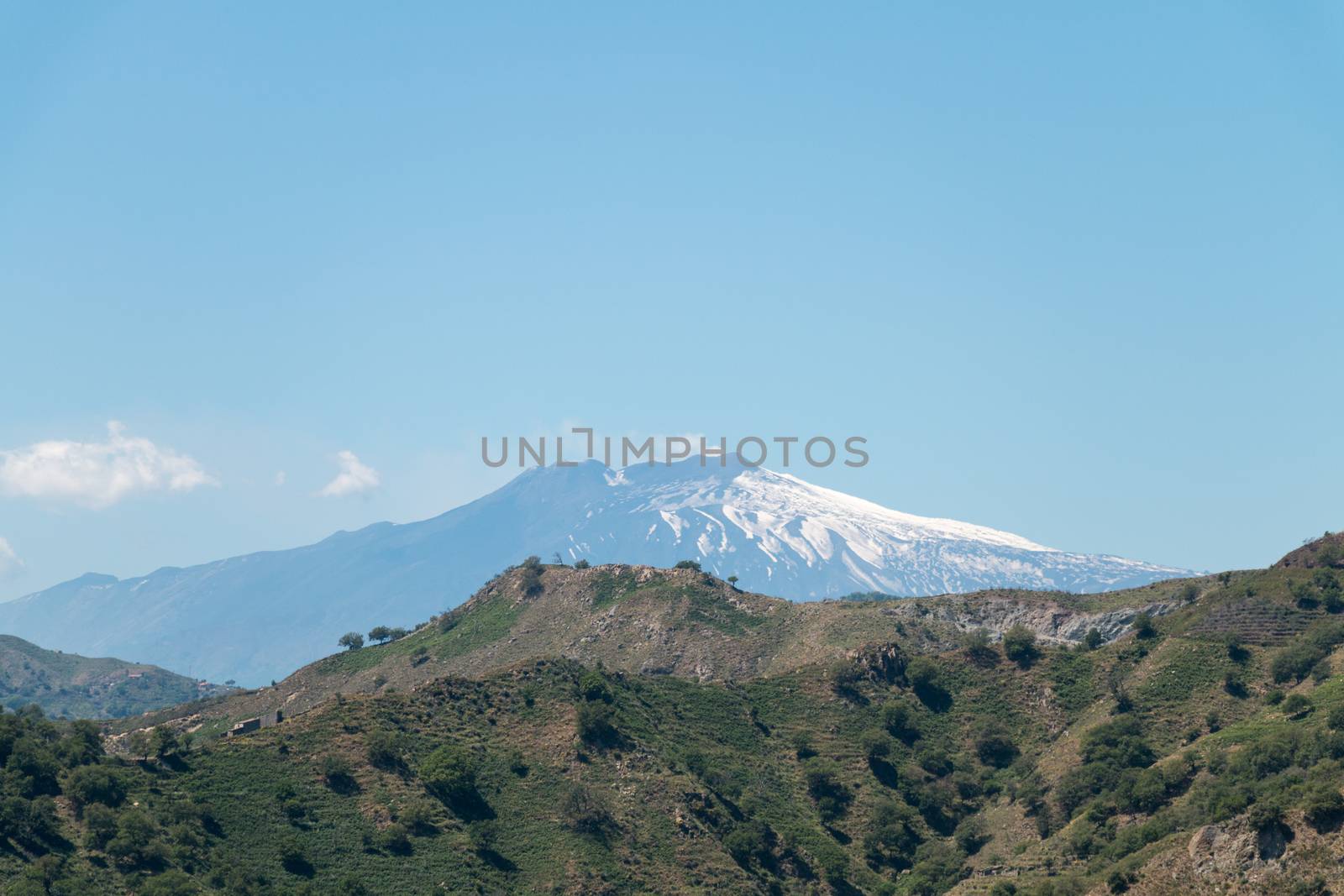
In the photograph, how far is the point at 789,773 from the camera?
13388cm

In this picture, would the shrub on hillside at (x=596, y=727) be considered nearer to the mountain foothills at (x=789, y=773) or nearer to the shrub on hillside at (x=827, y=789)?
the mountain foothills at (x=789, y=773)

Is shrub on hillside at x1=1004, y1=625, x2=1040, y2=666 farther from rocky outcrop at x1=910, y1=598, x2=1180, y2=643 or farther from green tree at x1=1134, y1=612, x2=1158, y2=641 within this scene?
rocky outcrop at x1=910, y1=598, x2=1180, y2=643

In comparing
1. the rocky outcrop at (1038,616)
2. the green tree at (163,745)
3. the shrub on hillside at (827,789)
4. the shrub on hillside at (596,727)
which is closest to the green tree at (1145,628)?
the rocky outcrop at (1038,616)

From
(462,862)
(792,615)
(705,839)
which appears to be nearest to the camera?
(462,862)

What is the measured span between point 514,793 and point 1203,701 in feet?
219

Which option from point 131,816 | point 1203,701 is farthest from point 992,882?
point 131,816

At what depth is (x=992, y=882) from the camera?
10512cm

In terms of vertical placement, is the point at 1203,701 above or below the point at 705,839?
above

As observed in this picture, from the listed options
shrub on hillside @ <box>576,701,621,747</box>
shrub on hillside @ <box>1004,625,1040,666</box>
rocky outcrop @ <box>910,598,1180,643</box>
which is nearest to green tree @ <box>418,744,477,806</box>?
shrub on hillside @ <box>576,701,621,747</box>

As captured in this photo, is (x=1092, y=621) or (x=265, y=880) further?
(x=1092, y=621)

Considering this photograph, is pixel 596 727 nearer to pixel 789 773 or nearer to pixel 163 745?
pixel 789 773

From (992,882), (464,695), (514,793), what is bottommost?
(992,882)

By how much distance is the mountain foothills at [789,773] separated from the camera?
9688 centimetres

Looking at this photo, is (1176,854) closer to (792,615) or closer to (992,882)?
(992,882)
